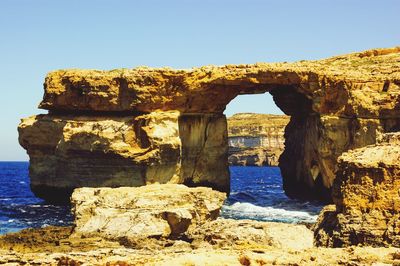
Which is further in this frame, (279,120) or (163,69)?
(279,120)

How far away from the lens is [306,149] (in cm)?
4503

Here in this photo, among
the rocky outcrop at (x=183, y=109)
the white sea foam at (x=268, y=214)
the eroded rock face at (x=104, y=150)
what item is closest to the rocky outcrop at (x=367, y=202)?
the white sea foam at (x=268, y=214)

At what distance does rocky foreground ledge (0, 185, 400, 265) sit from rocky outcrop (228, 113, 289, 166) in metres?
108

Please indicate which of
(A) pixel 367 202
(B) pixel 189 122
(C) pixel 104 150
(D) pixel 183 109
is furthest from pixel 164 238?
(B) pixel 189 122

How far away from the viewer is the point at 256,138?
133m

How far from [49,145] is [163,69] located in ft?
33.5

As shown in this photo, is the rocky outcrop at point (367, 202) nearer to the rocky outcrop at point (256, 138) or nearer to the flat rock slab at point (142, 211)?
the flat rock slab at point (142, 211)

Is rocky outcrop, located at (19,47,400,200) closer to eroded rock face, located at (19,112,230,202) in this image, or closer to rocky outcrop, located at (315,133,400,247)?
eroded rock face, located at (19,112,230,202)

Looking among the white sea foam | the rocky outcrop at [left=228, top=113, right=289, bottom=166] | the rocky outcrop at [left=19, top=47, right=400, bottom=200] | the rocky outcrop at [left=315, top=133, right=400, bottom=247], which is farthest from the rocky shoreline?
the rocky outcrop at [left=228, top=113, right=289, bottom=166]

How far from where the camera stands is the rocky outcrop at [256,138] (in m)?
130

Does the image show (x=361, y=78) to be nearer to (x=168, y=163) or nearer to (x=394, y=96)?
(x=394, y=96)

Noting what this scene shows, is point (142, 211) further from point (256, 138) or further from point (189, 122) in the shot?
point (256, 138)

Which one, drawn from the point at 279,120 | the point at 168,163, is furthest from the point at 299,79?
the point at 279,120

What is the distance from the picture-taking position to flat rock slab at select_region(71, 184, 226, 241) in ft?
58.6
